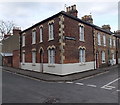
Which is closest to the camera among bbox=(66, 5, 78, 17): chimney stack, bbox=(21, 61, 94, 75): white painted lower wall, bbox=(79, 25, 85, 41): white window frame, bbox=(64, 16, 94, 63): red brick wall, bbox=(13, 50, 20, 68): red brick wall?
bbox=(21, 61, 94, 75): white painted lower wall

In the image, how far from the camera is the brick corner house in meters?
15.6

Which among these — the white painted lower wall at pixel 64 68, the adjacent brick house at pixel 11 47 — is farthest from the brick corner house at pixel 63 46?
the adjacent brick house at pixel 11 47

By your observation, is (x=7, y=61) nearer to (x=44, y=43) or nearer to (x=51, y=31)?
(x=44, y=43)

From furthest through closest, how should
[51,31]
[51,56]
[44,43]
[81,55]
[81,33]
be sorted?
[81,33] → [81,55] → [44,43] → [51,31] → [51,56]

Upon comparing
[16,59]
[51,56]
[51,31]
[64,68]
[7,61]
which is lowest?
[64,68]

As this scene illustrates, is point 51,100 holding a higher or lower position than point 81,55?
lower

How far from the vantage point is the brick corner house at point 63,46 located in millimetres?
15562

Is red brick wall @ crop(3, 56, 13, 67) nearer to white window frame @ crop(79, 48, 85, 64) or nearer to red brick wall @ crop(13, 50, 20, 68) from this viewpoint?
red brick wall @ crop(13, 50, 20, 68)

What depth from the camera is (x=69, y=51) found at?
52.8ft

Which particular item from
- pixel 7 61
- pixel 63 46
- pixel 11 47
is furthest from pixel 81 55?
pixel 7 61

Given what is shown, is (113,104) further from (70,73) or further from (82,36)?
(82,36)

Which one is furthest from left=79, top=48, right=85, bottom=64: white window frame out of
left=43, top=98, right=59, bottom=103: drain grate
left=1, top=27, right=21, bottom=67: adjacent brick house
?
left=1, top=27, right=21, bottom=67: adjacent brick house

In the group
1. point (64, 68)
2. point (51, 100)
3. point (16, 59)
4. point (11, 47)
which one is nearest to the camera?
point (51, 100)

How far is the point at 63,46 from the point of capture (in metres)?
15.3
